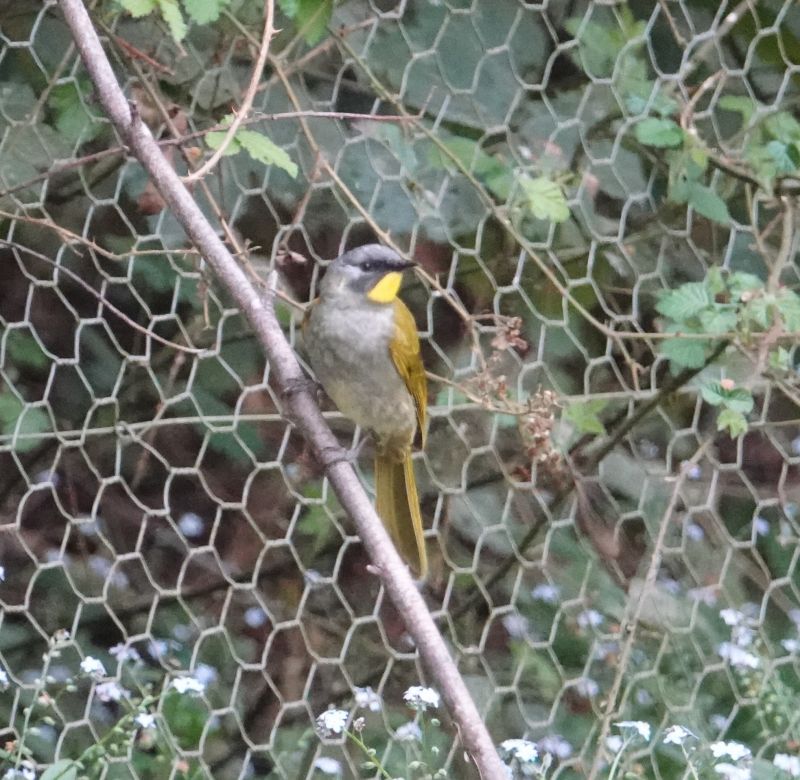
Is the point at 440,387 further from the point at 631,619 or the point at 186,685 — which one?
the point at 186,685

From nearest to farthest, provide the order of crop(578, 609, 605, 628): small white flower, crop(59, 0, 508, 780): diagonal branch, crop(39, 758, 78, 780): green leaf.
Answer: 1. crop(59, 0, 508, 780): diagonal branch
2. crop(39, 758, 78, 780): green leaf
3. crop(578, 609, 605, 628): small white flower

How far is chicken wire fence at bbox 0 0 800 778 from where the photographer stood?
1888 millimetres

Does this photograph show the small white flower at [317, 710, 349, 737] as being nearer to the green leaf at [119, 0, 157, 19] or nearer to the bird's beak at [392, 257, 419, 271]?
the bird's beak at [392, 257, 419, 271]

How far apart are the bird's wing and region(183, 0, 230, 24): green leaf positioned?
1.51 feet

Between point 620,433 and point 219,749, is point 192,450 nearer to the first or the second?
point 219,749

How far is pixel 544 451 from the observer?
183 centimetres

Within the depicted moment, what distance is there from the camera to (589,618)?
6.95 feet

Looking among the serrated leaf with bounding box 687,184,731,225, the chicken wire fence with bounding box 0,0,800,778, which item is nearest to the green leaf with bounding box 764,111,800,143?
the chicken wire fence with bounding box 0,0,800,778

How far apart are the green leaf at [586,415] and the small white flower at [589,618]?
31 cm

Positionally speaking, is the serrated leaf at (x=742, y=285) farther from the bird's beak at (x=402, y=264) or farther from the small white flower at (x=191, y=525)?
the small white flower at (x=191, y=525)

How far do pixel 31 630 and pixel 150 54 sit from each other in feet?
2.80

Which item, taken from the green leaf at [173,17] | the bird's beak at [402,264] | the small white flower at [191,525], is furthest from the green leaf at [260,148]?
the small white flower at [191,525]

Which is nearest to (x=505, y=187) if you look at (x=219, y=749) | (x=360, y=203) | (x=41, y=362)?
(x=360, y=203)

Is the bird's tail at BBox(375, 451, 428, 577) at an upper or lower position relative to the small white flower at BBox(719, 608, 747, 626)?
upper
